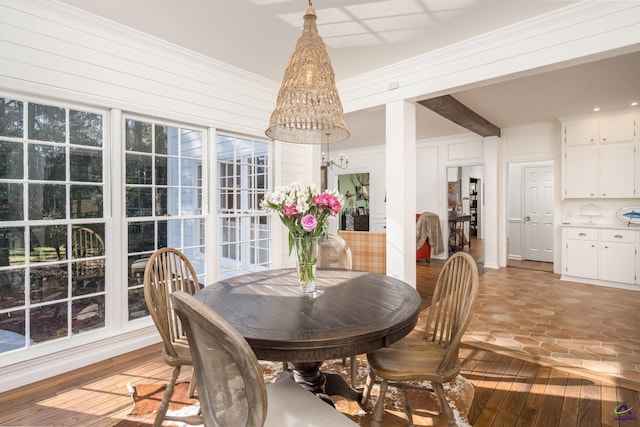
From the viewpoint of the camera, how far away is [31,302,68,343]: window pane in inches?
100

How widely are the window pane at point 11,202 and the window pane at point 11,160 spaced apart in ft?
0.27

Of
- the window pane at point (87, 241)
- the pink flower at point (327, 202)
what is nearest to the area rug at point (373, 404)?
the window pane at point (87, 241)

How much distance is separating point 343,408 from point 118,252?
91.8 inches

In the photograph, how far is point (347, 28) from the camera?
285 cm

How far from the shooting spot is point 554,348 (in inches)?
117

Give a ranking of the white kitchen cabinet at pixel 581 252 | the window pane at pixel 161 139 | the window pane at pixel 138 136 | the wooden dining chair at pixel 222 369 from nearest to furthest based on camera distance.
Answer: the wooden dining chair at pixel 222 369
the window pane at pixel 138 136
the window pane at pixel 161 139
the white kitchen cabinet at pixel 581 252

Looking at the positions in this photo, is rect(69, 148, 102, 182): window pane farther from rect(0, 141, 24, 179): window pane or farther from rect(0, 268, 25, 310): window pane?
rect(0, 268, 25, 310): window pane

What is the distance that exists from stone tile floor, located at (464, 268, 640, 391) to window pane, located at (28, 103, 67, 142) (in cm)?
415

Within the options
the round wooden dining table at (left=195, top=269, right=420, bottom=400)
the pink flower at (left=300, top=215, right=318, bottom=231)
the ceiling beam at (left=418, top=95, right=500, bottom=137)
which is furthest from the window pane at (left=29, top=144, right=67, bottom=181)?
the ceiling beam at (left=418, top=95, right=500, bottom=137)

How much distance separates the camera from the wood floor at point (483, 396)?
200 cm

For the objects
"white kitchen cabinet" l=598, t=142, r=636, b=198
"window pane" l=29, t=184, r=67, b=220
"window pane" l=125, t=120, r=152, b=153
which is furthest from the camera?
"white kitchen cabinet" l=598, t=142, r=636, b=198

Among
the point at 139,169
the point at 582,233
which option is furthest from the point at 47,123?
the point at 582,233

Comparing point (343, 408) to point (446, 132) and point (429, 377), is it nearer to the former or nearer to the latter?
point (429, 377)

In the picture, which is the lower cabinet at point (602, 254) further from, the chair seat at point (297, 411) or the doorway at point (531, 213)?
the chair seat at point (297, 411)
